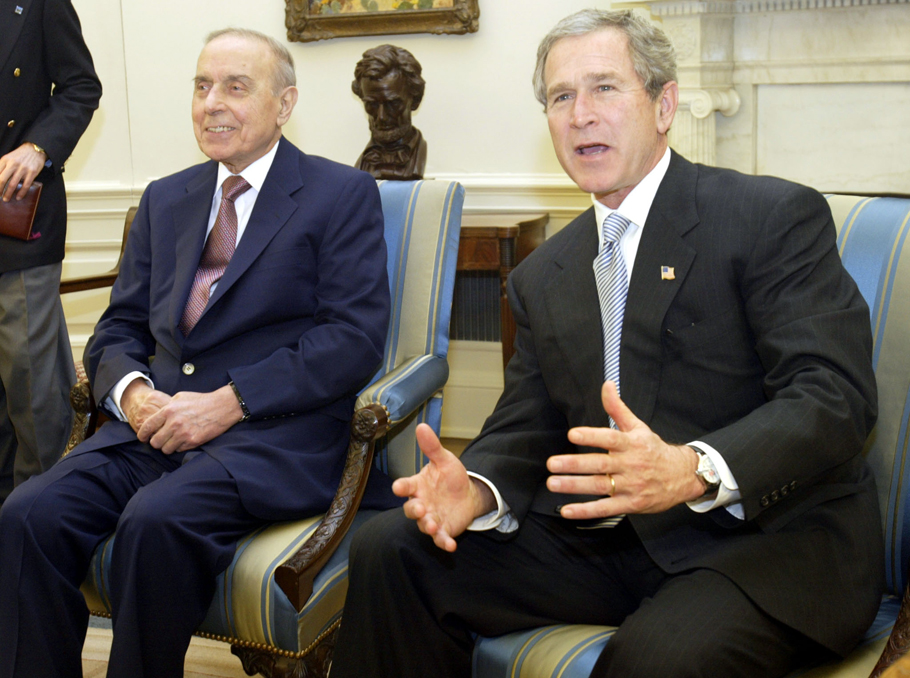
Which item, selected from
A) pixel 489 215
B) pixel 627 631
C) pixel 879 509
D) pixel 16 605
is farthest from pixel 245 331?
pixel 489 215

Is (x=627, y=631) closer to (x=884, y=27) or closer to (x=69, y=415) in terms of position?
(x=69, y=415)

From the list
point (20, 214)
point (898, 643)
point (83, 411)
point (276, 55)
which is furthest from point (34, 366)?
point (898, 643)

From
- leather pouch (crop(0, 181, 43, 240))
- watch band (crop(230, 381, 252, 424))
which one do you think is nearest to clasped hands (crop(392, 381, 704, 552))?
watch band (crop(230, 381, 252, 424))

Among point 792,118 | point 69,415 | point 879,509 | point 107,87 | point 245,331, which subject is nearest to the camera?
point 879,509

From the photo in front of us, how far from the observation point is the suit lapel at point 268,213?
2129mm

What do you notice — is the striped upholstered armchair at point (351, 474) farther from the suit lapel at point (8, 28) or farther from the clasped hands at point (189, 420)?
the suit lapel at point (8, 28)

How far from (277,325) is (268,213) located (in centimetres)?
27

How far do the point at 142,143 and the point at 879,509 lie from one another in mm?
4119

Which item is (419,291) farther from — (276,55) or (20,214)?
(20,214)

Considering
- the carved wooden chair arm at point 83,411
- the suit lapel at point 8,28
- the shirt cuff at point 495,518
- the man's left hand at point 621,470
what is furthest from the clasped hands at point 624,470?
the suit lapel at point 8,28

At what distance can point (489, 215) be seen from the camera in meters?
4.09

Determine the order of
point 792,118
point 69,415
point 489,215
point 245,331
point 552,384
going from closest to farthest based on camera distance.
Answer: point 552,384 → point 245,331 → point 69,415 → point 792,118 → point 489,215

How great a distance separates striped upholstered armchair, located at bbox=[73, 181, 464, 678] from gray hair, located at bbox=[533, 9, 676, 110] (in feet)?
2.42

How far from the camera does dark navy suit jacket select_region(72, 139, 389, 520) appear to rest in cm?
202
